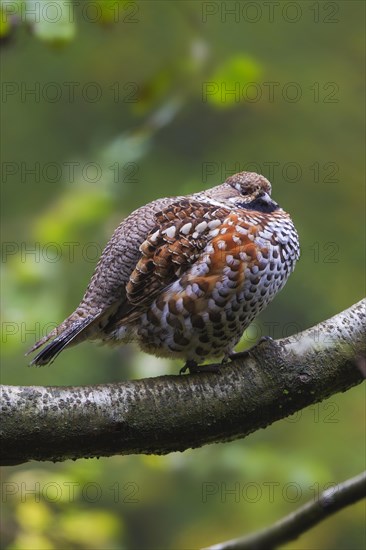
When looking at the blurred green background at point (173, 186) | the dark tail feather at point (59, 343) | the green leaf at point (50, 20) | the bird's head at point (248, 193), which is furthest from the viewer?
the blurred green background at point (173, 186)

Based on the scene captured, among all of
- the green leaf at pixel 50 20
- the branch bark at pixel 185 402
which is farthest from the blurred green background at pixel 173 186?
the branch bark at pixel 185 402

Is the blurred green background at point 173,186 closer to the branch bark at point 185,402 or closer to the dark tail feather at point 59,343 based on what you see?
the dark tail feather at point 59,343

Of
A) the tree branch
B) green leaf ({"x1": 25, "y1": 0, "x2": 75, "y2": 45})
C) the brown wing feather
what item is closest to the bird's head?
the brown wing feather

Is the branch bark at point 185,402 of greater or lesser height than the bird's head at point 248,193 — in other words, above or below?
below

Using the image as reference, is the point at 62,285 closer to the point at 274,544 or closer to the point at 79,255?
the point at 79,255

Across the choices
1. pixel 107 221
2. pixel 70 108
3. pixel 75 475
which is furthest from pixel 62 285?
pixel 70 108

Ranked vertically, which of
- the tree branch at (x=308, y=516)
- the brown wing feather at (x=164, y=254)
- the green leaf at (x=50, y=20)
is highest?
the green leaf at (x=50, y=20)

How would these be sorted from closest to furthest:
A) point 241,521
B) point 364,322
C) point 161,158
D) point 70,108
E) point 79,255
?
point 364,322 → point 79,255 → point 241,521 → point 161,158 → point 70,108
